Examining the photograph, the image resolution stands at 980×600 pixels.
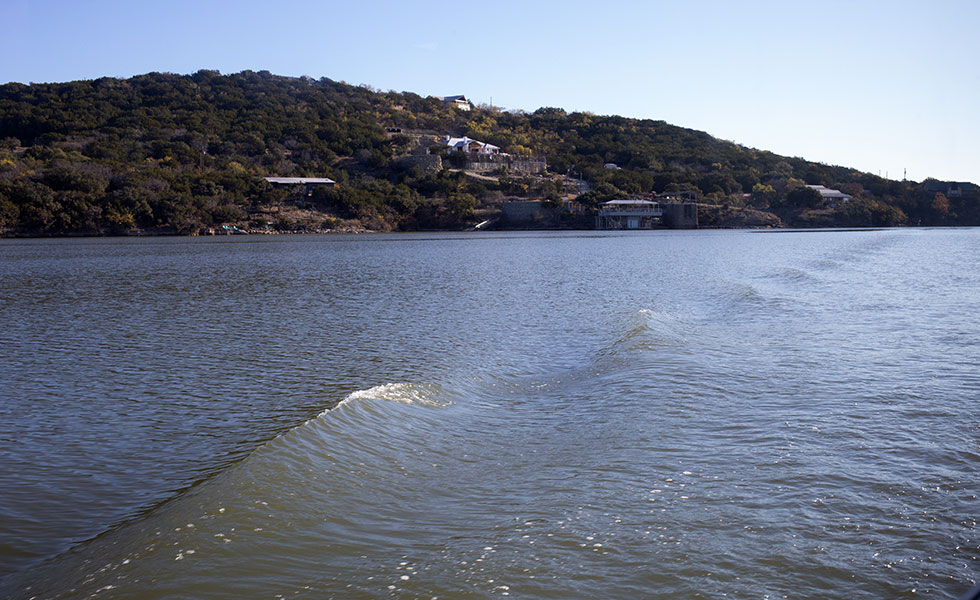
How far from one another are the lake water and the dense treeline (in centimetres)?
5424

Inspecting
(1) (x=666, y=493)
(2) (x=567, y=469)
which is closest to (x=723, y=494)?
(1) (x=666, y=493)

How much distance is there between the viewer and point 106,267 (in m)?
30.2

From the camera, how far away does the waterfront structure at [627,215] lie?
90.0 meters

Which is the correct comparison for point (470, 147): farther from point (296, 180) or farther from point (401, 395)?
point (401, 395)

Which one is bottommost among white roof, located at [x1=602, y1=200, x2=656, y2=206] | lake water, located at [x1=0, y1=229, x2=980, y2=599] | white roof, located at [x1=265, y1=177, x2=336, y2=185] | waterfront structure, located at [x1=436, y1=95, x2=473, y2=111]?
lake water, located at [x1=0, y1=229, x2=980, y2=599]

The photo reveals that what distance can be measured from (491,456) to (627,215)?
86.5 metres

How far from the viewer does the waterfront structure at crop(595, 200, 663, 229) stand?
90.0 metres

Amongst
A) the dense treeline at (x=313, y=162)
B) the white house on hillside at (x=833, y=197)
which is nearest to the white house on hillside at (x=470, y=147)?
the dense treeline at (x=313, y=162)

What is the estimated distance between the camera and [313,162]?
9256 centimetres

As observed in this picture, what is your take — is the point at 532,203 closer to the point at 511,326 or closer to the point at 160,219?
the point at 160,219

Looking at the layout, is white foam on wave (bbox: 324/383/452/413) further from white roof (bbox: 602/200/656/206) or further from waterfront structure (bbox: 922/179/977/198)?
waterfront structure (bbox: 922/179/977/198)

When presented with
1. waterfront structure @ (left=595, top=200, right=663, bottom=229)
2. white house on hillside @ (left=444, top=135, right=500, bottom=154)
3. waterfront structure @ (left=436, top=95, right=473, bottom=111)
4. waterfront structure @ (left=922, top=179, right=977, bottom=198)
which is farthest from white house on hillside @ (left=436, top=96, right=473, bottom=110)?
waterfront structure @ (left=922, top=179, right=977, bottom=198)

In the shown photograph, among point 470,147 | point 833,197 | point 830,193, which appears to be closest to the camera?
point 833,197

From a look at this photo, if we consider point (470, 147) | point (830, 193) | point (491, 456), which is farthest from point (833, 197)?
point (491, 456)
